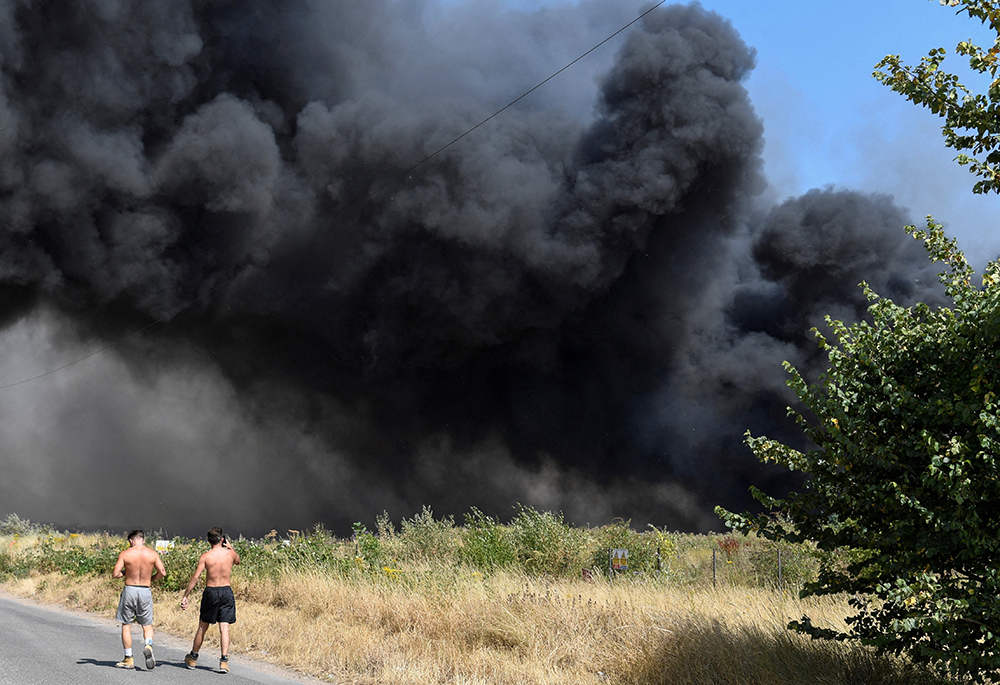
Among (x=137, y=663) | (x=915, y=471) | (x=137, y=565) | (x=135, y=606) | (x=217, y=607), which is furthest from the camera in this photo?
(x=137, y=565)

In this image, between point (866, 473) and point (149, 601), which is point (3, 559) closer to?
point (149, 601)

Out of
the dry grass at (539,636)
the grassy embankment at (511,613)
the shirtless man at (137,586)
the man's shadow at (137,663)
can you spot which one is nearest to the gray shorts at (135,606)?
the shirtless man at (137,586)

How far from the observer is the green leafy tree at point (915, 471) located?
14.4 ft

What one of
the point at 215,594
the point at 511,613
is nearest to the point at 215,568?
the point at 215,594

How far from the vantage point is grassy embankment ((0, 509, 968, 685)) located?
6242 millimetres

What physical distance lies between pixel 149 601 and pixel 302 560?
5.93 m

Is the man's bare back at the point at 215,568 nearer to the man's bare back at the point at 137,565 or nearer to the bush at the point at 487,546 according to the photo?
the man's bare back at the point at 137,565

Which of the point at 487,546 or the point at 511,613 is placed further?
the point at 487,546

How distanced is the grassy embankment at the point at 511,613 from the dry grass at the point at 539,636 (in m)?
0.02

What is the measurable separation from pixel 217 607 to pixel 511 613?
10.4 feet

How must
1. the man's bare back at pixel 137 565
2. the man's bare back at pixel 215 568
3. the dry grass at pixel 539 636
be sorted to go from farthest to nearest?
the man's bare back at pixel 137 565 → the man's bare back at pixel 215 568 → the dry grass at pixel 539 636

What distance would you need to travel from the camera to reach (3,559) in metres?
21.7

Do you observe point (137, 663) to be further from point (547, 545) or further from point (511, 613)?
point (547, 545)

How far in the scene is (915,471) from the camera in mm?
4887
